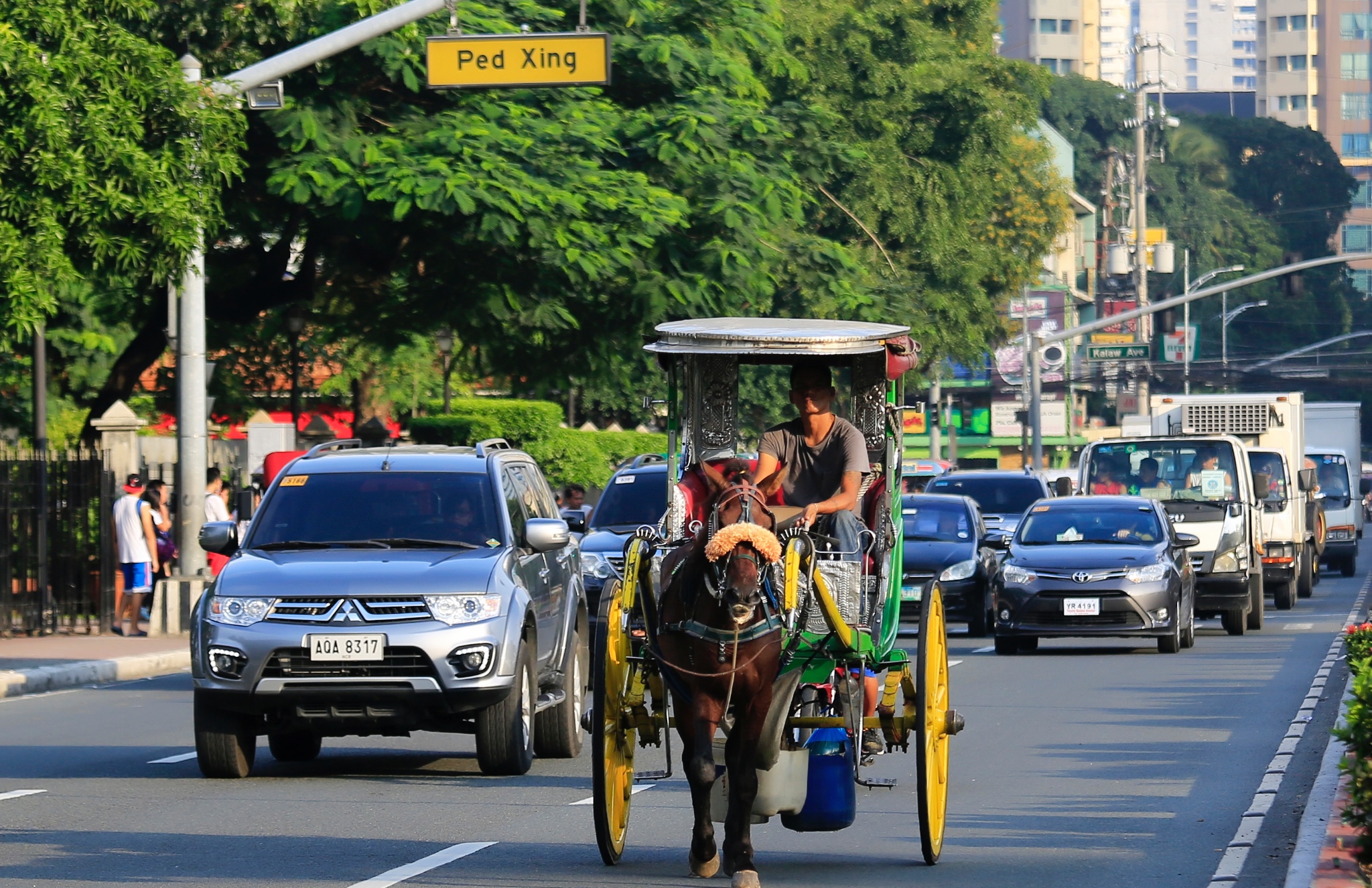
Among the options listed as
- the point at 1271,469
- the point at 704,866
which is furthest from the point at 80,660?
the point at 1271,469

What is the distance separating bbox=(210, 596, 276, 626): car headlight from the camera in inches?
476

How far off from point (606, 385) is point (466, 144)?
19.0ft

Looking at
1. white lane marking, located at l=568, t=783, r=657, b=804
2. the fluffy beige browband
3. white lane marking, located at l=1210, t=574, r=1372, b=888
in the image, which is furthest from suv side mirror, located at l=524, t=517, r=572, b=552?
the fluffy beige browband

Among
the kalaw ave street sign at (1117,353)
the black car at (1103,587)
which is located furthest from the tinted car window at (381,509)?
the kalaw ave street sign at (1117,353)

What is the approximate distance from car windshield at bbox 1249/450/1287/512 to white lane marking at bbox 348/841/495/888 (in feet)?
79.7

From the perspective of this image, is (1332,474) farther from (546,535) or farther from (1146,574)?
(546,535)

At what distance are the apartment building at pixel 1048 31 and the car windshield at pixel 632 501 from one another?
145 metres

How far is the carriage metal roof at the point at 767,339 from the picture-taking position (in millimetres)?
9445

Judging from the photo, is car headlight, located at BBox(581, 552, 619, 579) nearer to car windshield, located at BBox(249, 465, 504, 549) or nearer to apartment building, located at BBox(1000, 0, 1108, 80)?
car windshield, located at BBox(249, 465, 504, 549)

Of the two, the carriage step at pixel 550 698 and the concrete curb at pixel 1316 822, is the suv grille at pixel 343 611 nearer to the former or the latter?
the carriage step at pixel 550 698

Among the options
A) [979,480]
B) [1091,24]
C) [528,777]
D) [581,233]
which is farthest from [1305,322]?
[528,777]

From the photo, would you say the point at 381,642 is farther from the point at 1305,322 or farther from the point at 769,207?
the point at 1305,322

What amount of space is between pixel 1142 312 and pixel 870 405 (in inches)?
1271

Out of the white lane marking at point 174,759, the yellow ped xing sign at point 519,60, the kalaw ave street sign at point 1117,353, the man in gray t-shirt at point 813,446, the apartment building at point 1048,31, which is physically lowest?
the white lane marking at point 174,759
